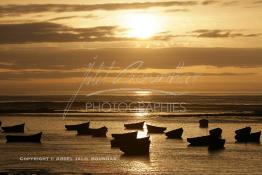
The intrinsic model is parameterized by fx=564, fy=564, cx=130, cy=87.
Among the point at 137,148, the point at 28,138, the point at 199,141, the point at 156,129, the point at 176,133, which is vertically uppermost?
the point at 156,129

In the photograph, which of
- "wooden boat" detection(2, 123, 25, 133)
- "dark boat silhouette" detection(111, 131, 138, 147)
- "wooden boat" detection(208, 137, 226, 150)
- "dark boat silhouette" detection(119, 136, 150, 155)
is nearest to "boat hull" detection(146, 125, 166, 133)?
"wooden boat" detection(2, 123, 25, 133)

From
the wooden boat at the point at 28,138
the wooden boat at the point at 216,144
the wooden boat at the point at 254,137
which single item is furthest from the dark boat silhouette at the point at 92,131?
the wooden boat at the point at 254,137

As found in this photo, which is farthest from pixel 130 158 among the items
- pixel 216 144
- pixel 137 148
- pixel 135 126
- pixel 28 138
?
pixel 135 126

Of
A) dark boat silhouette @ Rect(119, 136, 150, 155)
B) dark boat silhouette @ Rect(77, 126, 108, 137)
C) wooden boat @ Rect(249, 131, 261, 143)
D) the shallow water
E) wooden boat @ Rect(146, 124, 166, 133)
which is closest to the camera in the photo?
the shallow water

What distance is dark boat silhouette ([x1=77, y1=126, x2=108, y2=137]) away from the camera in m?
77.4

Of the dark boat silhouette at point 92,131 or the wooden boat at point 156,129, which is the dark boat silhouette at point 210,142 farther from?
the wooden boat at point 156,129

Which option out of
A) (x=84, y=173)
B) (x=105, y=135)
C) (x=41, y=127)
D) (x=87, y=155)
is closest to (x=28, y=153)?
(x=87, y=155)

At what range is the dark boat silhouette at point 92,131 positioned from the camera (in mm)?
77375

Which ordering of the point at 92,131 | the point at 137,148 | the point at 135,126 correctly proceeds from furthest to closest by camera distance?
the point at 135,126
the point at 92,131
the point at 137,148

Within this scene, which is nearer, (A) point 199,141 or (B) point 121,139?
(B) point 121,139

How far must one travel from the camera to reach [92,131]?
79625mm

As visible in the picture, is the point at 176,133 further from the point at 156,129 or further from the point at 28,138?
the point at 28,138

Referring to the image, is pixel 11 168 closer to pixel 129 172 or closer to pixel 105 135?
pixel 129 172

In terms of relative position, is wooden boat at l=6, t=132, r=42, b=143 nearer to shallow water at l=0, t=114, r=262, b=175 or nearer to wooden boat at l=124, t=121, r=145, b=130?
shallow water at l=0, t=114, r=262, b=175
